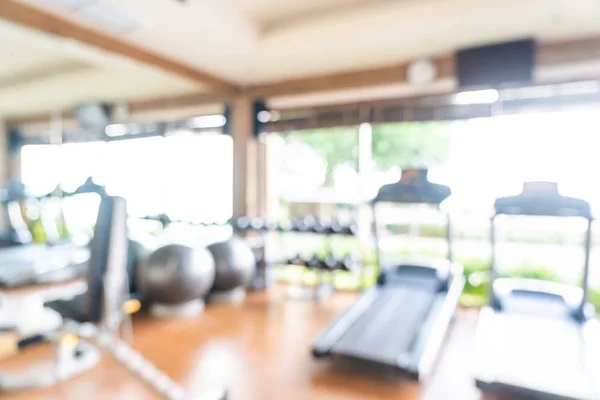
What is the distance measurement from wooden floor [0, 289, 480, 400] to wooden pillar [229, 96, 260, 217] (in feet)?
4.90

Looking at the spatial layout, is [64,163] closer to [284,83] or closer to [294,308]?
[284,83]

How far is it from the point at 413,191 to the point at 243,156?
205cm

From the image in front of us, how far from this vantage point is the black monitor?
3.08 m

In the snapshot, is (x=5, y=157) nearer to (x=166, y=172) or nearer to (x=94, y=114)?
(x=94, y=114)

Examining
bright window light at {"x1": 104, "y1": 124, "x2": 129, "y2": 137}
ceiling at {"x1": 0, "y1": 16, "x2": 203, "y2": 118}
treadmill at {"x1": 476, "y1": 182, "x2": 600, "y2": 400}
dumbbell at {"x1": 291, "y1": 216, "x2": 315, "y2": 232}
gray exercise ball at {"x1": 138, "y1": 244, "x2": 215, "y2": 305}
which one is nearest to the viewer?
treadmill at {"x1": 476, "y1": 182, "x2": 600, "y2": 400}

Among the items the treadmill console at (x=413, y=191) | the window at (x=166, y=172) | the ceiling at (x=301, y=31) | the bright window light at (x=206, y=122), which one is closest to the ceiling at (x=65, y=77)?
the ceiling at (x=301, y=31)

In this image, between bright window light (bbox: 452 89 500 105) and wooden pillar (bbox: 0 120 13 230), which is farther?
wooden pillar (bbox: 0 120 13 230)

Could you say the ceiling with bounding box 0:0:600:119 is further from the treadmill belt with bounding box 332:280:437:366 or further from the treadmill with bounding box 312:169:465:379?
the treadmill belt with bounding box 332:280:437:366

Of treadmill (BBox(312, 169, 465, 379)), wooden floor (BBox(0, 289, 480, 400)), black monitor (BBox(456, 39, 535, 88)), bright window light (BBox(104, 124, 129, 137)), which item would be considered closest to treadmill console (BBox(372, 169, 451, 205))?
treadmill (BBox(312, 169, 465, 379))

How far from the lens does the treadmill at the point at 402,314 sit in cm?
237

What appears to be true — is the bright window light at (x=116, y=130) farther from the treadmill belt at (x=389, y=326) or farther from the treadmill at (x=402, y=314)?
the treadmill belt at (x=389, y=326)

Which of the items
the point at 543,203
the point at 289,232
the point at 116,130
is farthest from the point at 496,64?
the point at 116,130

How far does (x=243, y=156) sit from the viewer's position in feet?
14.9

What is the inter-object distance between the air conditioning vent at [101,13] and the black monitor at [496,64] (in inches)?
102
